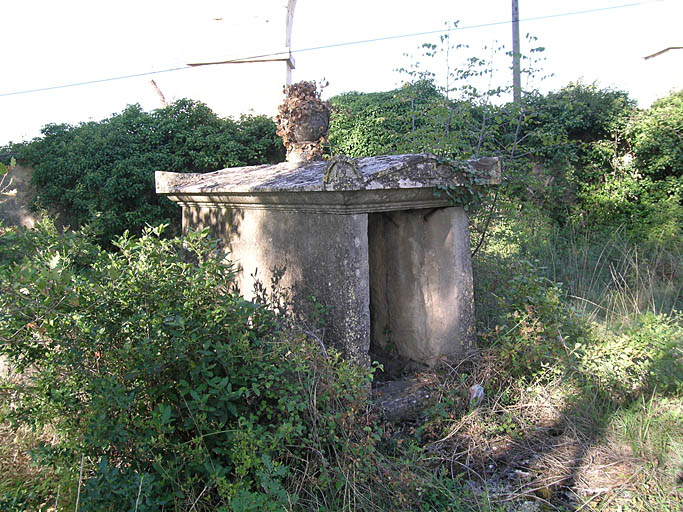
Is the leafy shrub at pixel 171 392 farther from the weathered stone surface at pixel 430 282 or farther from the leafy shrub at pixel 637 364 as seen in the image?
the leafy shrub at pixel 637 364

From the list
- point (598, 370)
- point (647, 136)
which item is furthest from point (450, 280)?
point (647, 136)

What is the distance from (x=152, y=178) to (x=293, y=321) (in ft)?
16.7

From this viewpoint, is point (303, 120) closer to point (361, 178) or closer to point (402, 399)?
point (361, 178)

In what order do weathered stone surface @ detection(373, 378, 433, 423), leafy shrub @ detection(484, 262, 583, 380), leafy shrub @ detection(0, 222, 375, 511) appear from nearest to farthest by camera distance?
leafy shrub @ detection(0, 222, 375, 511)
weathered stone surface @ detection(373, 378, 433, 423)
leafy shrub @ detection(484, 262, 583, 380)

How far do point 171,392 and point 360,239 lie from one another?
119 cm

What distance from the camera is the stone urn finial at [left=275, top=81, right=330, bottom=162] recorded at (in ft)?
12.7

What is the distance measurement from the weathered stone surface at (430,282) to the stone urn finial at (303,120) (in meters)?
0.81

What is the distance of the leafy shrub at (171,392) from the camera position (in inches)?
80.0

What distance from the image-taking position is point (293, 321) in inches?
117

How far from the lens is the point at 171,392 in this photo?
231cm

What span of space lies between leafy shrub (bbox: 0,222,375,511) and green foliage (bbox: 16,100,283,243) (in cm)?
490

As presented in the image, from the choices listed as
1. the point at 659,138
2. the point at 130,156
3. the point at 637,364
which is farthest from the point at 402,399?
the point at 659,138

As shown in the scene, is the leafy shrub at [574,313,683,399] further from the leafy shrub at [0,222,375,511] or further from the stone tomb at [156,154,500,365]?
the leafy shrub at [0,222,375,511]

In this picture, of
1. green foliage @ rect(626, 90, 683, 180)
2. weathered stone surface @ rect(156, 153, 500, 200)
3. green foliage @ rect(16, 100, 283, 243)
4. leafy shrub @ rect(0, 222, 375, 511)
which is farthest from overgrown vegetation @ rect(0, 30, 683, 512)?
green foliage @ rect(626, 90, 683, 180)
